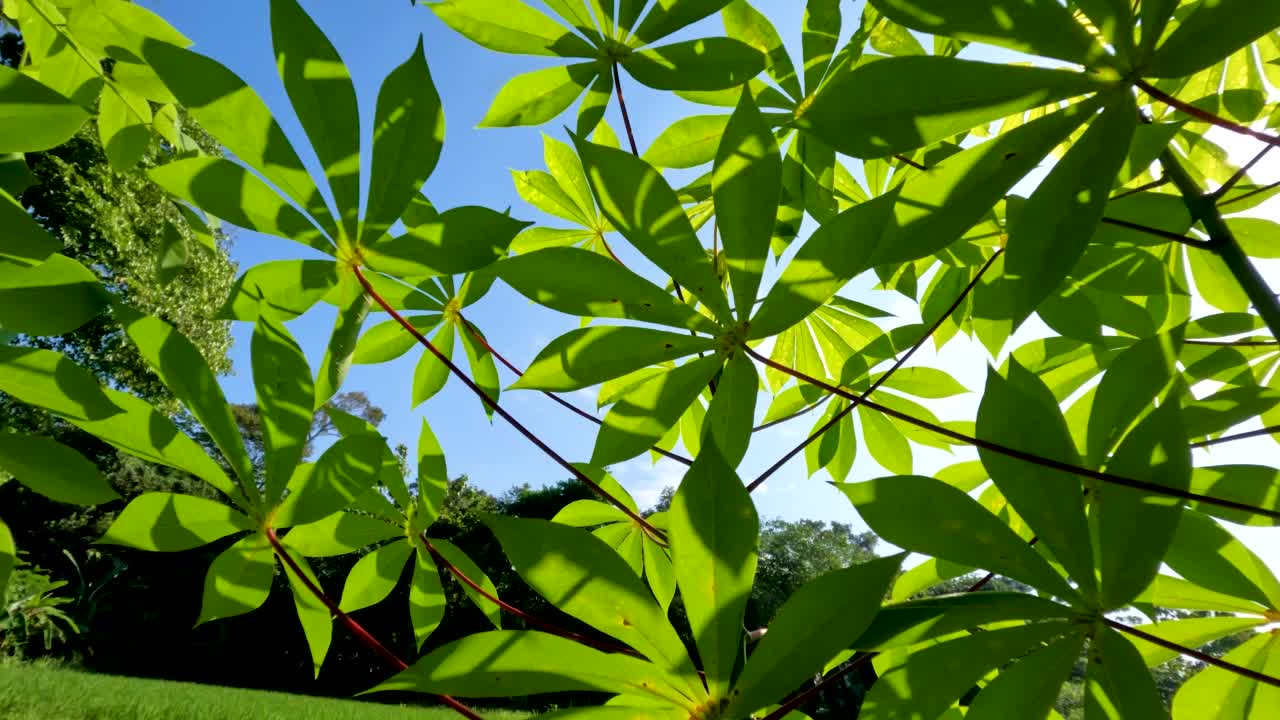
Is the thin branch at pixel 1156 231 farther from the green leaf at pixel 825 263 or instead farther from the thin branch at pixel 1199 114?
the green leaf at pixel 825 263

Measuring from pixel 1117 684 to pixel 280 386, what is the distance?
60cm

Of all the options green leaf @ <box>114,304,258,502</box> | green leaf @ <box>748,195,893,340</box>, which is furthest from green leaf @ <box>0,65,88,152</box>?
green leaf @ <box>748,195,893,340</box>

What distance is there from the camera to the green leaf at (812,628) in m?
0.34

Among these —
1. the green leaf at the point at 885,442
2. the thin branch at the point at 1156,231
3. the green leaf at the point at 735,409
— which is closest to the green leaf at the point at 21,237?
the green leaf at the point at 735,409

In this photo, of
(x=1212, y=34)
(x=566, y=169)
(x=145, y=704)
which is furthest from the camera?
(x=145, y=704)

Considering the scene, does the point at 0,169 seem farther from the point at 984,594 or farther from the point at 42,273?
the point at 984,594

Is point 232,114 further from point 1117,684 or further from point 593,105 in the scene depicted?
A: point 1117,684

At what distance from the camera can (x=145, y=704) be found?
574 cm

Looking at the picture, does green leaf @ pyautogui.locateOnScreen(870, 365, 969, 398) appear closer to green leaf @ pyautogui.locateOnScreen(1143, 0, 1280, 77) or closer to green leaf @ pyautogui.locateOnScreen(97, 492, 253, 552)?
green leaf @ pyautogui.locateOnScreen(1143, 0, 1280, 77)

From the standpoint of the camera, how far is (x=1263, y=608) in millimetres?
521

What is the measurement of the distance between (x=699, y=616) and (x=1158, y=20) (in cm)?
41

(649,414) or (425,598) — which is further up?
(649,414)

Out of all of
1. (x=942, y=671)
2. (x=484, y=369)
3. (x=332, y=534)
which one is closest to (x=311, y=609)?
(x=332, y=534)

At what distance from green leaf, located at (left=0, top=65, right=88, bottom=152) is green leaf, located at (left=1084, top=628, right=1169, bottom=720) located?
68cm
